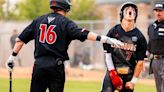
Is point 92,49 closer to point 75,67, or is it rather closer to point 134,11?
point 75,67

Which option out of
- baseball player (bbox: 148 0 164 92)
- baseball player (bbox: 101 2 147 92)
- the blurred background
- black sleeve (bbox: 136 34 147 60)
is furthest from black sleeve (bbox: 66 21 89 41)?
the blurred background

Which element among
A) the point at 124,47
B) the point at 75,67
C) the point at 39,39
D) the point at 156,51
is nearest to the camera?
the point at 39,39

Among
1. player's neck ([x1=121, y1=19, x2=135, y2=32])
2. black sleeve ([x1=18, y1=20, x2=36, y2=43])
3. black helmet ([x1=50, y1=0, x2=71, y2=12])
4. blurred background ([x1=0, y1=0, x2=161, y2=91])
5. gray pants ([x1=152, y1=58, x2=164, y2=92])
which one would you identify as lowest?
blurred background ([x1=0, y1=0, x2=161, y2=91])

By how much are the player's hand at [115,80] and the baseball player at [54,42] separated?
0.89m

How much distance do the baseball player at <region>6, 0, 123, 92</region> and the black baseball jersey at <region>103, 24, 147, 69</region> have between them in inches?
33.4

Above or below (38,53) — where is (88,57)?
below

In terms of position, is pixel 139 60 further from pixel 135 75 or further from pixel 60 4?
pixel 60 4

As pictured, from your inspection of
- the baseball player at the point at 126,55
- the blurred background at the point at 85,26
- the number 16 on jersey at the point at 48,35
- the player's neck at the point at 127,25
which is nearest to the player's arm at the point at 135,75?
the baseball player at the point at 126,55

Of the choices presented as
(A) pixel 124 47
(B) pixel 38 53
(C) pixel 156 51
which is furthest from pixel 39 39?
(C) pixel 156 51

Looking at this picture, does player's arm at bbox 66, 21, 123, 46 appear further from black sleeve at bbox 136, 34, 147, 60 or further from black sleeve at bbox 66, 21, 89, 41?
black sleeve at bbox 136, 34, 147, 60

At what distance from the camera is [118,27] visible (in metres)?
9.38

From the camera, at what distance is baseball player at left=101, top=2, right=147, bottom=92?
30.2 ft

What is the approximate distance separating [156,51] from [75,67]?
1913cm

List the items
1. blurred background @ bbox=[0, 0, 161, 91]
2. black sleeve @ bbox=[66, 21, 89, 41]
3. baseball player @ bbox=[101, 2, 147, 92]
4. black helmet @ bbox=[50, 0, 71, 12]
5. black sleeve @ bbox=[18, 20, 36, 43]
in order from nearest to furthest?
black sleeve @ bbox=[66, 21, 89, 41] < black helmet @ bbox=[50, 0, 71, 12] < black sleeve @ bbox=[18, 20, 36, 43] < baseball player @ bbox=[101, 2, 147, 92] < blurred background @ bbox=[0, 0, 161, 91]
